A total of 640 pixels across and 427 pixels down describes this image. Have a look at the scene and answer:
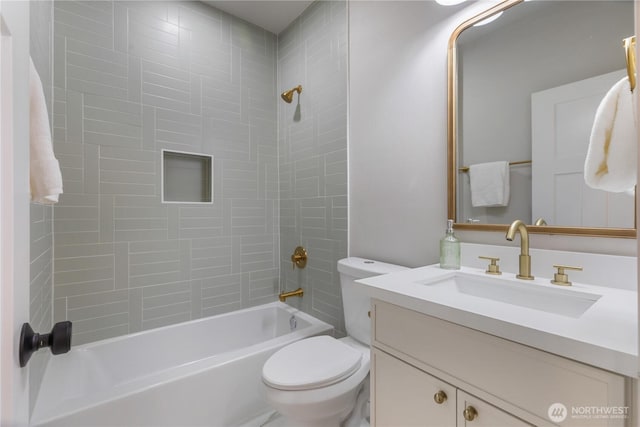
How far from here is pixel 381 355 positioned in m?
0.90

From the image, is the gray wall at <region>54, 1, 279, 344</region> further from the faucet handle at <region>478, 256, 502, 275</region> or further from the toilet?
the faucet handle at <region>478, 256, 502, 275</region>

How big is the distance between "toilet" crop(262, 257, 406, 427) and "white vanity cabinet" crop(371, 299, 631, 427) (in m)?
0.27

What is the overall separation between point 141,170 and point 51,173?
130cm

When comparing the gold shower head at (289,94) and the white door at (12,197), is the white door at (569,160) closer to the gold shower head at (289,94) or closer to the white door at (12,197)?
the white door at (12,197)

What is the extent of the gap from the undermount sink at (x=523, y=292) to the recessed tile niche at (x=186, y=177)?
1.69 metres

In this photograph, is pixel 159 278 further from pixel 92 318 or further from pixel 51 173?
pixel 51 173

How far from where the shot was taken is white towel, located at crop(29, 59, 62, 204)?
23.5 inches

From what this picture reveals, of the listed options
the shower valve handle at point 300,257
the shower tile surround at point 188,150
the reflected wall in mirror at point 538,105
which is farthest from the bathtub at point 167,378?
the reflected wall in mirror at point 538,105

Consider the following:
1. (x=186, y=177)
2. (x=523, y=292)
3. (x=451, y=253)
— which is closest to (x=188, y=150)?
(x=186, y=177)

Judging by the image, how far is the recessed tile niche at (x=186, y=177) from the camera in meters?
1.94

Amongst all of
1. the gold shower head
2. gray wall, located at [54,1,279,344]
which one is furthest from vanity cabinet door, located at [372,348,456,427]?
the gold shower head

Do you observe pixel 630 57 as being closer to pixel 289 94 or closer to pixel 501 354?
pixel 501 354

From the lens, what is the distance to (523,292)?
3.01 feet

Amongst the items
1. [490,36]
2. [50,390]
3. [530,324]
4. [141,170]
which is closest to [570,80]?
[490,36]
